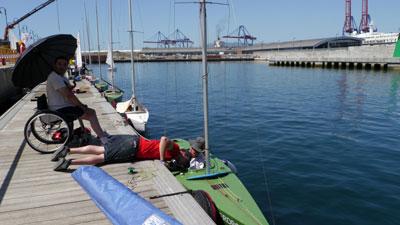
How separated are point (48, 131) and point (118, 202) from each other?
12.3ft

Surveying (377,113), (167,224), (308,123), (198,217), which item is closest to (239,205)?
(198,217)

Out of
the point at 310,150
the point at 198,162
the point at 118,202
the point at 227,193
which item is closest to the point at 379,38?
the point at 310,150

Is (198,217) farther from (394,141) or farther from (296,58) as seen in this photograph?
→ (296,58)

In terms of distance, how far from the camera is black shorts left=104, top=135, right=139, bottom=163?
702 centimetres

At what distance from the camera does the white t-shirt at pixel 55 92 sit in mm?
7457

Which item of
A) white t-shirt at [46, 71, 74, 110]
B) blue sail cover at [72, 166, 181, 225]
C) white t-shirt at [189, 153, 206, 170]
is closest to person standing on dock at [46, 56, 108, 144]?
white t-shirt at [46, 71, 74, 110]

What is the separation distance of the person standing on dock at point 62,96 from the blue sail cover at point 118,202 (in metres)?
1.80

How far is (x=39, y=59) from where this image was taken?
26.1 feet

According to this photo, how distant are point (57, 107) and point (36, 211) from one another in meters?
3.04

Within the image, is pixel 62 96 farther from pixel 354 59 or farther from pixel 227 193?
pixel 354 59

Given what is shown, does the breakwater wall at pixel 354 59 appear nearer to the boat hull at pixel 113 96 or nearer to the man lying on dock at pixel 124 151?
the boat hull at pixel 113 96

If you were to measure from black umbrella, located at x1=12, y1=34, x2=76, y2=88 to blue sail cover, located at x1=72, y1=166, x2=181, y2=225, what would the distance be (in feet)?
10.3

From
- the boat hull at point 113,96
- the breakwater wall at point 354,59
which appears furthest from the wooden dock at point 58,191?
the breakwater wall at point 354,59

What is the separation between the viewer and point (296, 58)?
8512cm
